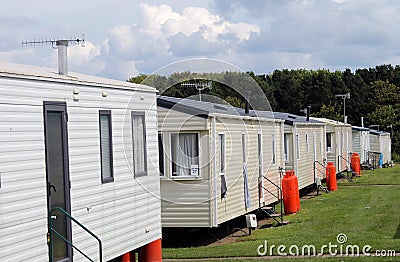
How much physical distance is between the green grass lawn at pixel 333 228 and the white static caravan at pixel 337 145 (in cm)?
843

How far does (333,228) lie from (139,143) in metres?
7.53

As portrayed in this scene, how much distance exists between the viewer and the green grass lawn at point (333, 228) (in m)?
15.7

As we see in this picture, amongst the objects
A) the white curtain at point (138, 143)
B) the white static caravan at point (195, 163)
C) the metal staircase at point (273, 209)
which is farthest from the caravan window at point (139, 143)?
the metal staircase at point (273, 209)

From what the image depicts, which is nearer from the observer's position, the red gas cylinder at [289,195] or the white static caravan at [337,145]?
the red gas cylinder at [289,195]

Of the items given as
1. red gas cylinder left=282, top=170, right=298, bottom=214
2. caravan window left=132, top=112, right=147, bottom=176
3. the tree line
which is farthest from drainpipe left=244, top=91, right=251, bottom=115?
the tree line

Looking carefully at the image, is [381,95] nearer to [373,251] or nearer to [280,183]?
[280,183]

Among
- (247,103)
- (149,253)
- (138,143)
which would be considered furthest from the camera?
(247,103)

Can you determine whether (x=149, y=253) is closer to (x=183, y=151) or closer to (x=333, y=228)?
(x=183, y=151)

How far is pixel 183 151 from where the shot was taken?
16812 mm

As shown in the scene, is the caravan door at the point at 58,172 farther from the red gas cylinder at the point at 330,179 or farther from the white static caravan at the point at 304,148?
the red gas cylinder at the point at 330,179

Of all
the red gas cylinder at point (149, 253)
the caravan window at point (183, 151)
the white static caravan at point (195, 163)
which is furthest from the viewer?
the caravan window at point (183, 151)

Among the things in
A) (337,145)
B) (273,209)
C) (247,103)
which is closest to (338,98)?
(337,145)

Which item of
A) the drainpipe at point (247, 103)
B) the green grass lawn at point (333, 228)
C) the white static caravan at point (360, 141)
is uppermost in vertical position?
the drainpipe at point (247, 103)

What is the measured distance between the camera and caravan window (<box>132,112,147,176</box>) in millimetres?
12953
